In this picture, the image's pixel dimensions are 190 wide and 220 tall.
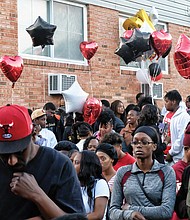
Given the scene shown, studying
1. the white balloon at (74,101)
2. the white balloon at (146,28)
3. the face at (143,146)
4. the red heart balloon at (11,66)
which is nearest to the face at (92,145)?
the face at (143,146)

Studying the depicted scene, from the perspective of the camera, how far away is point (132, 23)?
12.2m

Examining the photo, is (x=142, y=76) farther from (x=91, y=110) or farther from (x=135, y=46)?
(x=91, y=110)

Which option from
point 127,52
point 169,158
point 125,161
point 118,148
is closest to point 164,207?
point 125,161

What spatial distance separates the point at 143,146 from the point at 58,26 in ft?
23.5

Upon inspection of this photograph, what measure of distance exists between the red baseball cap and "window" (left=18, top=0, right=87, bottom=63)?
830cm

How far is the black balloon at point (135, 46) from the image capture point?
10.1 metres

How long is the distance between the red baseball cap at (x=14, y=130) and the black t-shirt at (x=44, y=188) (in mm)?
142

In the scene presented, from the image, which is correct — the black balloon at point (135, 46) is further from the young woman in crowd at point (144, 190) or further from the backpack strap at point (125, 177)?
the backpack strap at point (125, 177)

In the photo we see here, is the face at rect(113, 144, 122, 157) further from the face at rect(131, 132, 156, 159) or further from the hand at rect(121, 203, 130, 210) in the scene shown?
the hand at rect(121, 203, 130, 210)

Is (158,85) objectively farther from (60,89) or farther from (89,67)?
(60,89)

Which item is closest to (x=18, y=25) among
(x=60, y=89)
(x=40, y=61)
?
(x=40, y=61)

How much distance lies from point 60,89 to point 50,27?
1.61 metres

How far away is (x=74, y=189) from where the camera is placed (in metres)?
2.53

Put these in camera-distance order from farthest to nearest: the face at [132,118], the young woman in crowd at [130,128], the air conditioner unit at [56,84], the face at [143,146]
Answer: the air conditioner unit at [56,84], the face at [132,118], the young woman in crowd at [130,128], the face at [143,146]
